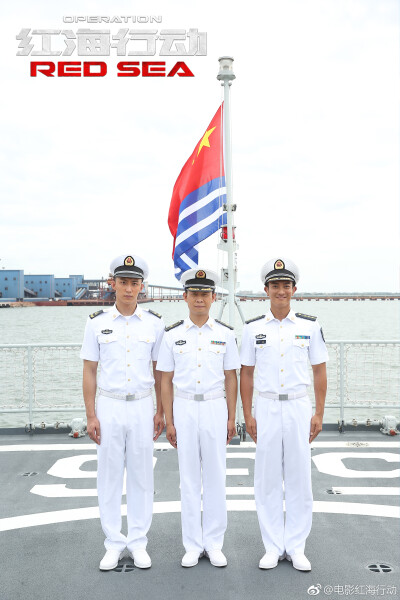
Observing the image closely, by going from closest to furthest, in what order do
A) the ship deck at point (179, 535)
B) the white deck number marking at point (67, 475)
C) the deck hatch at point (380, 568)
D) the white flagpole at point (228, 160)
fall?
the ship deck at point (179, 535)
the deck hatch at point (380, 568)
the white deck number marking at point (67, 475)
the white flagpole at point (228, 160)

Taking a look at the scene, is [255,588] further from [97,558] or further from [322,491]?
[322,491]

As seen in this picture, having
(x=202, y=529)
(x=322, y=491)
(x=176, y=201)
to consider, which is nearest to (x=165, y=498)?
(x=202, y=529)

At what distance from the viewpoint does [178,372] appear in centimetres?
296

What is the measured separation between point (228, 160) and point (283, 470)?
3426mm

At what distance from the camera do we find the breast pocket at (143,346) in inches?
119

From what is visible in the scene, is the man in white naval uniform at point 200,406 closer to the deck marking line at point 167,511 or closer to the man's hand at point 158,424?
the man's hand at point 158,424

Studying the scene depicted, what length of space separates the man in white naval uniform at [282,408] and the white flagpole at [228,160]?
88.6 inches

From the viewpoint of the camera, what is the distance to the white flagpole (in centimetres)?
529

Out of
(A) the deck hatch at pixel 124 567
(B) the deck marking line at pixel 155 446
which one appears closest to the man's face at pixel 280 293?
(A) the deck hatch at pixel 124 567

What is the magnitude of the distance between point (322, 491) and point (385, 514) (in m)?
0.59

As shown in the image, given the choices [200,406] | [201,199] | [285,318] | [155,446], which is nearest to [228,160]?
[201,199]

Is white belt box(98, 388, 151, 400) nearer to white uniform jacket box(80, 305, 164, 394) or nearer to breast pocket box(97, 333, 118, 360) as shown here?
white uniform jacket box(80, 305, 164, 394)

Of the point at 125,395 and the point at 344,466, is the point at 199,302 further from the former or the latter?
the point at 344,466

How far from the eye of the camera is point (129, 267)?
3.02 metres
